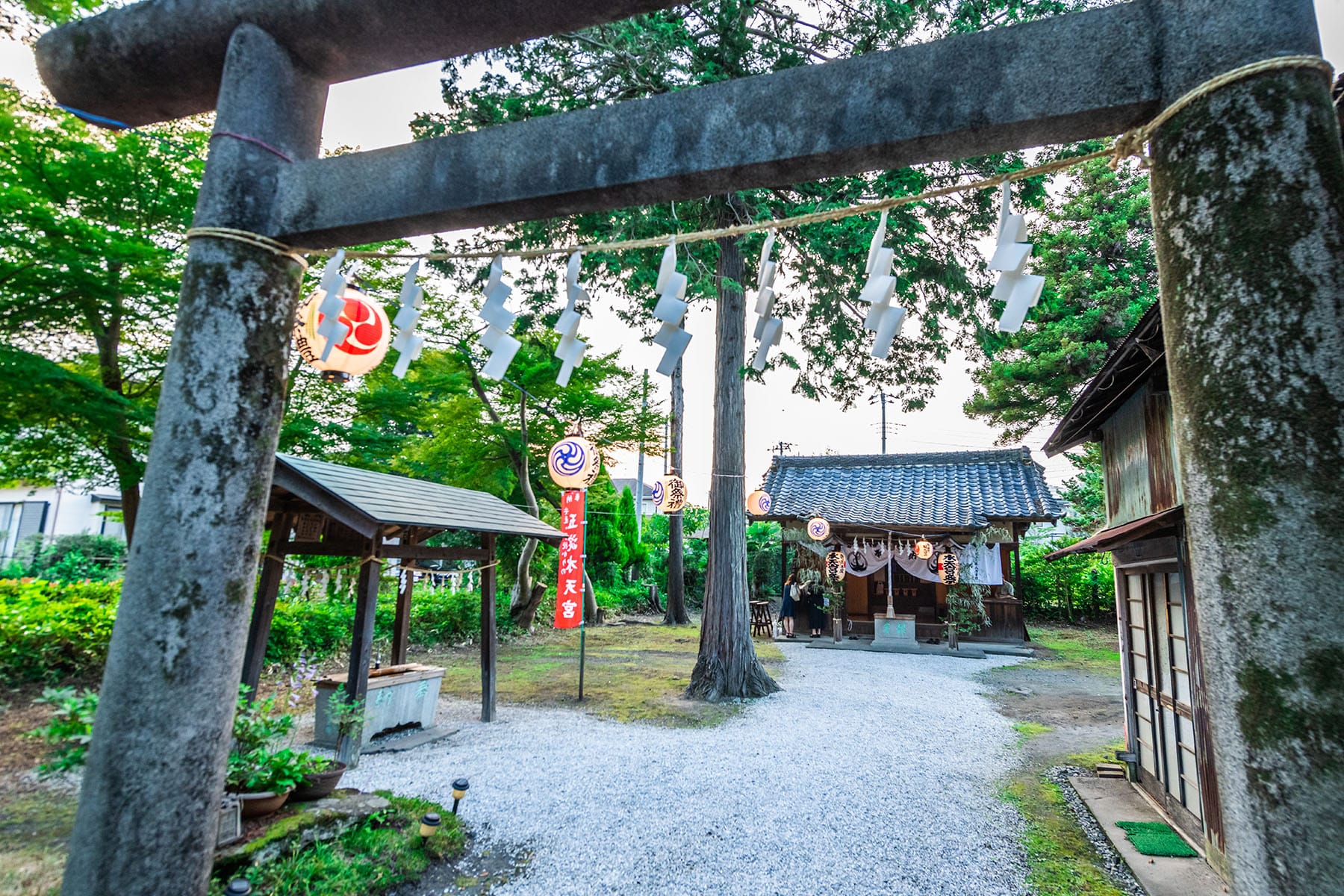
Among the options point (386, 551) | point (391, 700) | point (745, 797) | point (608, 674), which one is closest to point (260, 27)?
point (386, 551)

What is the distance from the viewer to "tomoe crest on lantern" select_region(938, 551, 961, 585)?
49.8 feet

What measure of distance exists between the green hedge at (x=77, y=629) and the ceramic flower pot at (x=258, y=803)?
3.00 m

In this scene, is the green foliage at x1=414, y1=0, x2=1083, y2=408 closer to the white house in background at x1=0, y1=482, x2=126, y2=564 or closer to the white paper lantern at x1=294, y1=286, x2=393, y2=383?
the white paper lantern at x1=294, y1=286, x2=393, y2=383

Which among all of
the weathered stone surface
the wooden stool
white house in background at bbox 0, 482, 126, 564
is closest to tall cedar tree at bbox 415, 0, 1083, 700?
the weathered stone surface

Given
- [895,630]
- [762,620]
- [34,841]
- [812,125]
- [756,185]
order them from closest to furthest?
[812,125] < [756,185] < [34,841] < [895,630] < [762,620]

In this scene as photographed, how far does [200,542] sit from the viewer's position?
2.31m

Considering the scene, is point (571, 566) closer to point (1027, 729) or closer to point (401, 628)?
point (401, 628)

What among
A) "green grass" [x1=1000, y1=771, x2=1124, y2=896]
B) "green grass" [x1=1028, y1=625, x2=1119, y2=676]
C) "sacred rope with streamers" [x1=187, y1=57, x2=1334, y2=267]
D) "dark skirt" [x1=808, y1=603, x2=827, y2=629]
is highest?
"sacred rope with streamers" [x1=187, y1=57, x2=1334, y2=267]

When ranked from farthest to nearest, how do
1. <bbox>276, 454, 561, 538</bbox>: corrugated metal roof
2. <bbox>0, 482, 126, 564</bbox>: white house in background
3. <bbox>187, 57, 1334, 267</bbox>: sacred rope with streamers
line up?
<bbox>0, 482, 126, 564</bbox>: white house in background < <bbox>276, 454, 561, 538</bbox>: corrugated metal roof < <bbox>187, 57, 1334, 267</bbox>: sacred rope with streamers

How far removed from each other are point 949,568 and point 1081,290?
7045 millimetres

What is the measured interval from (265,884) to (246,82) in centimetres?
397

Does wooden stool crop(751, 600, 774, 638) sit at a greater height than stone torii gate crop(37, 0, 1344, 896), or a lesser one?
lesser

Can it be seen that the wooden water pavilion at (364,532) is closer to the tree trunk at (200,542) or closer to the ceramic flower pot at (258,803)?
the ceramic flower pot at (258,803)

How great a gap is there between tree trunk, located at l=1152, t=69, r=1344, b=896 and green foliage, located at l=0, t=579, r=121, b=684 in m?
10.7
